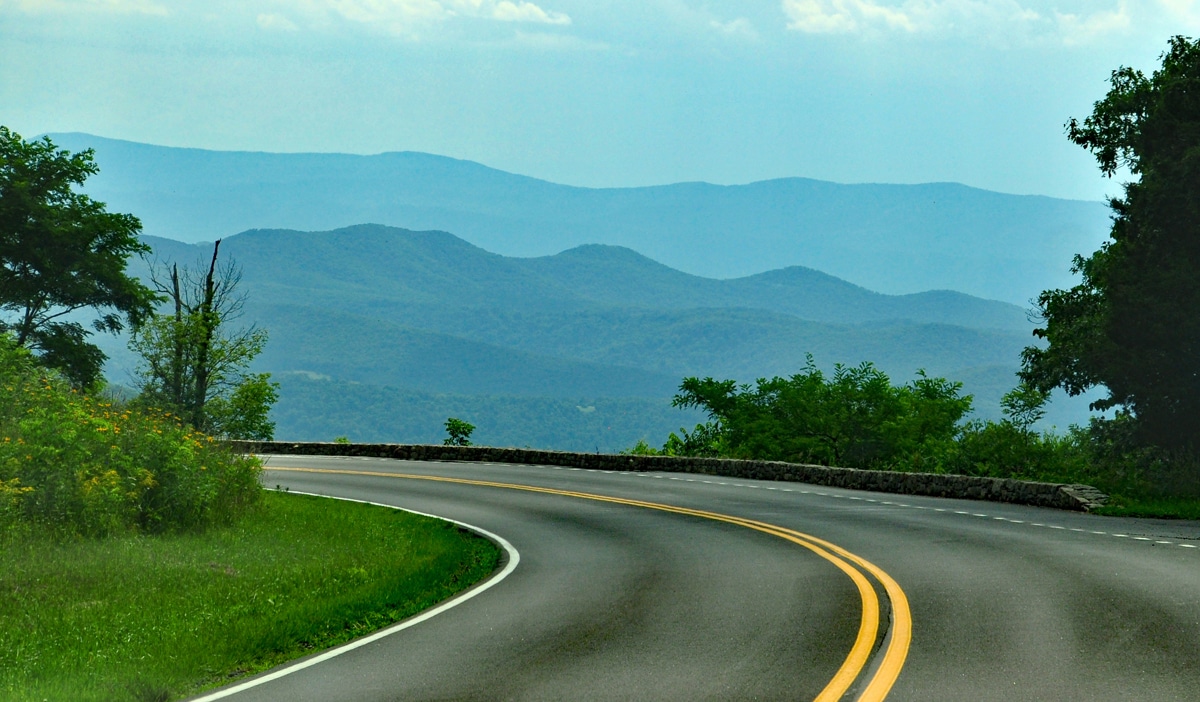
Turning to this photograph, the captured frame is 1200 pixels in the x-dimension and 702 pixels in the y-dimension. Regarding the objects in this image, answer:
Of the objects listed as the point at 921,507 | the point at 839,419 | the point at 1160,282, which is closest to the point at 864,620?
the point at 921,507

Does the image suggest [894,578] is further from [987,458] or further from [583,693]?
[987,458]

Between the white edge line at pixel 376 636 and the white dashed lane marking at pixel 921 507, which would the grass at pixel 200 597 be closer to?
→ the white edge line at pixel 376 636

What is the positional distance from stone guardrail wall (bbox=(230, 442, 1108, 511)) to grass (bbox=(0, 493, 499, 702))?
29.5 feet

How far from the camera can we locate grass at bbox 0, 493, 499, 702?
9.91 m

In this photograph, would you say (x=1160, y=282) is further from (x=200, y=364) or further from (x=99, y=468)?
(x=200, y=364)

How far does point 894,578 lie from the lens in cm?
1433

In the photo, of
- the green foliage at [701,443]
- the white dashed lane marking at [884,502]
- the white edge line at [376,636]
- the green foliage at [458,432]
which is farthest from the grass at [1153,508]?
the green foliage at [701,443]

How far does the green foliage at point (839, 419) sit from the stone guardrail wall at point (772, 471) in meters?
14.2

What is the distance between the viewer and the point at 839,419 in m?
55.5

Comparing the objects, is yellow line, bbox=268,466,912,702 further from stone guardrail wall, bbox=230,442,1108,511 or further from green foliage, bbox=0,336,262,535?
green foliage, bbox=0,336,262,535

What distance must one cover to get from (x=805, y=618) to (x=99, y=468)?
1165 centimetres

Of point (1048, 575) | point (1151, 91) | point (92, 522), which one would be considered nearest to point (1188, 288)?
point (1151, 91)

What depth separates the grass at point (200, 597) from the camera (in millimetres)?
9906

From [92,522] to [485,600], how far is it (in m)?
7.28
